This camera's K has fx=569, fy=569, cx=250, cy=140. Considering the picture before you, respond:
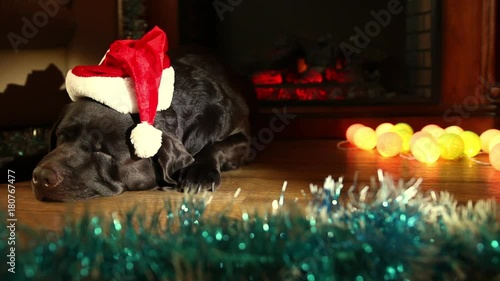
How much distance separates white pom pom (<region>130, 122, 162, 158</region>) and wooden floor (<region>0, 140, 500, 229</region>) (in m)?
0.13

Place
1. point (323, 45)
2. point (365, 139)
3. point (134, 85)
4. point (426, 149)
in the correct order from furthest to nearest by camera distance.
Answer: point (323, 45) < point (365, 139) < point (426, 149) < point (134, 85)

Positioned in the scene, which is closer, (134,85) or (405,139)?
(134,85)

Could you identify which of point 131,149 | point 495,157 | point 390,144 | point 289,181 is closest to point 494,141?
point 495,157

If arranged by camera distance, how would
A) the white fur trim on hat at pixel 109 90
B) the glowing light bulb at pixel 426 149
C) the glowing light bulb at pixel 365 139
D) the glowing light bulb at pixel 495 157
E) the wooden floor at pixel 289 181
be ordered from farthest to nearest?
the glowing light bulb at pixel 365 139
the glowing light bulb at pixel 426 149
the glowing light bulb at pixel 495 157
the white fur trim on hat at pixel 109 90
the wooden floor at pixel 289 181

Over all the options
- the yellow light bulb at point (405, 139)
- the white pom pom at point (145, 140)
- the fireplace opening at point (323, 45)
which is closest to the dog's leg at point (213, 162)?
the white pom pom at point (145, 140)

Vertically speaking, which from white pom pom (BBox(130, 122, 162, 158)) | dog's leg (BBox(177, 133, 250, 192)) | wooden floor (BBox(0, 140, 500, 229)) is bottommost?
wooden floor (BBox(0, 140, 500, 229))

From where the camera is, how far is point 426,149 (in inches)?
78.2

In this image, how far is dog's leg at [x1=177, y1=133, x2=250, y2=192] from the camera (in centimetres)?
161

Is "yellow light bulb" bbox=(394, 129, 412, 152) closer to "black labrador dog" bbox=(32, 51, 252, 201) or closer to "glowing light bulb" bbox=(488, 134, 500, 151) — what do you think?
"glowing light bulb" bbox=(488, 134, 500, 151)

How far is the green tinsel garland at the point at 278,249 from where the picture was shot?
851 mm

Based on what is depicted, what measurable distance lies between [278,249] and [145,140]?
67cm

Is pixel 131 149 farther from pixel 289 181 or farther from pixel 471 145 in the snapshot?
pixel 471 145

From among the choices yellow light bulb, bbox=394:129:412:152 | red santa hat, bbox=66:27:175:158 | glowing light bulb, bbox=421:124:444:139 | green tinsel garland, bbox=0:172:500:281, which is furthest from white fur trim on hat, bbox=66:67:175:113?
glowing light bulb, bbox=421:124:444:139

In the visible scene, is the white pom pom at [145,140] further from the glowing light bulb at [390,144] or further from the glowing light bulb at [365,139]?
the glowing light bulb at [365,139]
